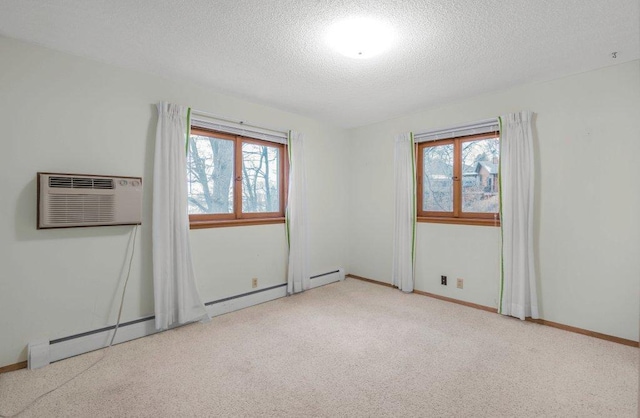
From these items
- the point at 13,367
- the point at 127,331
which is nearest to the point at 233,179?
the point at 127,331

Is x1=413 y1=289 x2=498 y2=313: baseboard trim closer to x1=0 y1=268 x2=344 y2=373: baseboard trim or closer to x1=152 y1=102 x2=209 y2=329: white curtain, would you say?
x1=0 y1=268 x2=344 y2=373: baseboard trim

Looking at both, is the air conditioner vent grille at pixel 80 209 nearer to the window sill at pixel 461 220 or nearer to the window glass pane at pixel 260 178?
the window glass pane at pixel 260 178

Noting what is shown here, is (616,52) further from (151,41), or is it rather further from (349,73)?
(151,41)

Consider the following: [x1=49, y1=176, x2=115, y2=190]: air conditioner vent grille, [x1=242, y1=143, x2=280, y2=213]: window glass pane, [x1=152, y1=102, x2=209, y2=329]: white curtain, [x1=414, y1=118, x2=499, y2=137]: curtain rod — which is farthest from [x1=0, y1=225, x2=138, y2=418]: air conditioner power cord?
[x1=414, y1=118, x2=499, y2=137]: curtain rod

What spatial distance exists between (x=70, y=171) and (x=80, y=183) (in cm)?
17

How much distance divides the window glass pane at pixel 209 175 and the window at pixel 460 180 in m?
2.40

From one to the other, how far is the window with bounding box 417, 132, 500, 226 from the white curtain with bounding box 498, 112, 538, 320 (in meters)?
0.18

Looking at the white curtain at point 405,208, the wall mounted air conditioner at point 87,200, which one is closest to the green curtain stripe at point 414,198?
the white curtain at point 405,208

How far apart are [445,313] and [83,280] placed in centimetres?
338

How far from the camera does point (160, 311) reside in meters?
2.67

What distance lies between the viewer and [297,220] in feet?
12.6

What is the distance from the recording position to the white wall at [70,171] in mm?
2104

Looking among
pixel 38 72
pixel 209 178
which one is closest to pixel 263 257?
pixel 209 178

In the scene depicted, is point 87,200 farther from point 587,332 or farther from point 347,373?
point 587,332
